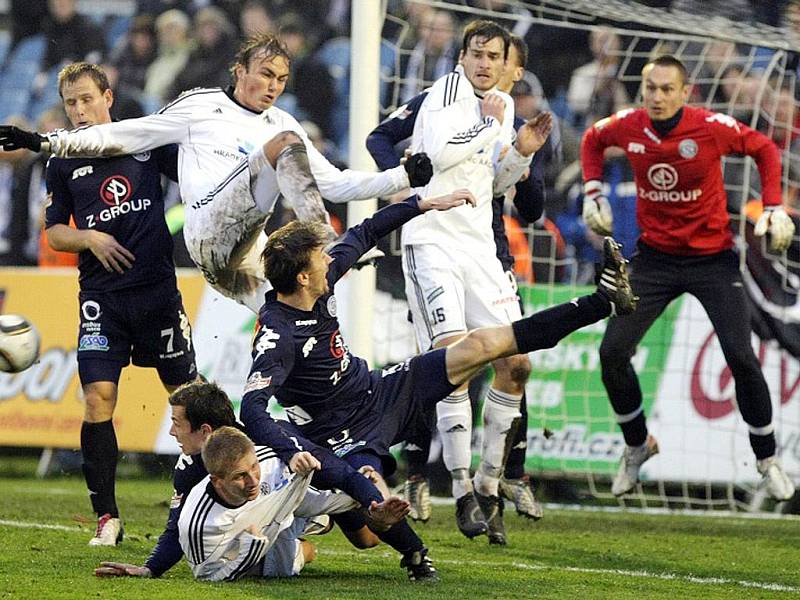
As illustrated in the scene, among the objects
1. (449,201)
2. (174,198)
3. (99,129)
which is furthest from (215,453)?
(174,198)

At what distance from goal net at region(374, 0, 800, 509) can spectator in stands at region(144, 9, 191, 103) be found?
349 centimetres

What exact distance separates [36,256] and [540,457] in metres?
5.15

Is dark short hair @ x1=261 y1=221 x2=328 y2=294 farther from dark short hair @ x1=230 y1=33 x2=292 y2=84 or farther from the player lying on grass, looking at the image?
dark short hair @ x1=230 y1=33 x2=292 y2=84

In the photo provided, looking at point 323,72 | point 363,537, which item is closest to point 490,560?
point 363,537

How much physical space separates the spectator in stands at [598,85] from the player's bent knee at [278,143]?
4.57m

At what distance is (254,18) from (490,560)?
8.08 metres

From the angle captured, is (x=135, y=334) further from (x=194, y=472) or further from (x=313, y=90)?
(x=313, y=90)

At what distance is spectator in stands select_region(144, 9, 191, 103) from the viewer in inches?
528

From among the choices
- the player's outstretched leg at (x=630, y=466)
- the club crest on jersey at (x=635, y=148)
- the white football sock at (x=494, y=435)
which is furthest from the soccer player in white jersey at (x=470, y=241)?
the player's outstretched leg at (x=630, y=466)

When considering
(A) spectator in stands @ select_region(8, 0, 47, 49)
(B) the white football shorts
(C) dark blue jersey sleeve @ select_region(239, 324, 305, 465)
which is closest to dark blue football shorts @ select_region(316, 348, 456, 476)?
(C) dark blue jersey sleeve @ select_region(239, 324, 305, 465)

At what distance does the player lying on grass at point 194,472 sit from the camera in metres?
5.62

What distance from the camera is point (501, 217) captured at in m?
8.19

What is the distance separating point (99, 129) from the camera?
272 inches

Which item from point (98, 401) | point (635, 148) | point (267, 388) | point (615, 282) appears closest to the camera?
point (267, 388)
